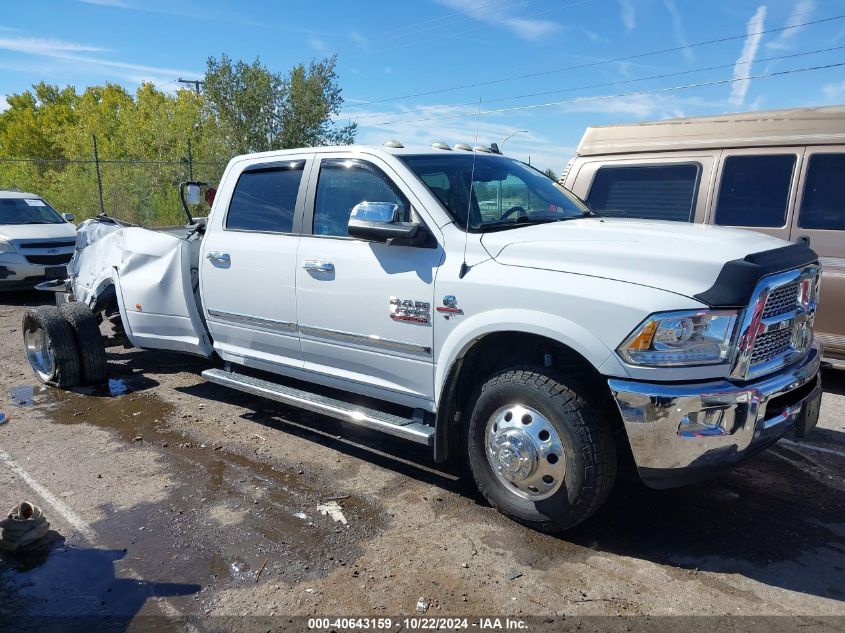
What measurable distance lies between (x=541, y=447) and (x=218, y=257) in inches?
118

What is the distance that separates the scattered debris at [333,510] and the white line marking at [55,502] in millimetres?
1220

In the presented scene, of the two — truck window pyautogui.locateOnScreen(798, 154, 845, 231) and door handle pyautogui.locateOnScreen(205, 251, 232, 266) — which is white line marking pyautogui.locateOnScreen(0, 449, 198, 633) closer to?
door handle pyautogui.locateOnScreen(205, 251, 232, 266)

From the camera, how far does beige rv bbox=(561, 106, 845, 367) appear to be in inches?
229

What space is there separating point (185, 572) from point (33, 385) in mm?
4197

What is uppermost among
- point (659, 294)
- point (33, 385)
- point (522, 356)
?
point (659, 294)

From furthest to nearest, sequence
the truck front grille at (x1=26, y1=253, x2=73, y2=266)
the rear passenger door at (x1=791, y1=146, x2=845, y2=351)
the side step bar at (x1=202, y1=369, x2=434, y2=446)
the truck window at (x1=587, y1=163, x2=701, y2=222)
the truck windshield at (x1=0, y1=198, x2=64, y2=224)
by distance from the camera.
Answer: the truck windshield at (x1=0, y1=198, x2=64, y2=224) → the truck front grille at (x1=26, y1=253, x2=73, y2=266) → the truck window at (x1=587, y1=163, x2=701, y2=222) → the rear passenger door at (x1=791, y1=146, x2=845, y2=351) → the side step bar at (x1=202, y1=369, x2=434, y2=446)

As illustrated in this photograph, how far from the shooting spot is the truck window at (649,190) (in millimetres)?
6508

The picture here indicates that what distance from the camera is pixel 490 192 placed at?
436 cm

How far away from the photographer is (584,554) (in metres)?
3.39

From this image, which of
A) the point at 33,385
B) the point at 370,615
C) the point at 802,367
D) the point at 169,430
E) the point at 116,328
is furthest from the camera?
the point at 116,328

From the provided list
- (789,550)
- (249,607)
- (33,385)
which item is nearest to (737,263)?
(789,550)

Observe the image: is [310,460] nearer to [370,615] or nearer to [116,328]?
[370,615]

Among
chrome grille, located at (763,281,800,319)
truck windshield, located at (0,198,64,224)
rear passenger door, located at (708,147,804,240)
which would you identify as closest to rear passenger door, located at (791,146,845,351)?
rear passenger door, located at (708,147,804,240)

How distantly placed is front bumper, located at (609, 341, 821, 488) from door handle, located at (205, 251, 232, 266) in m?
3.14
